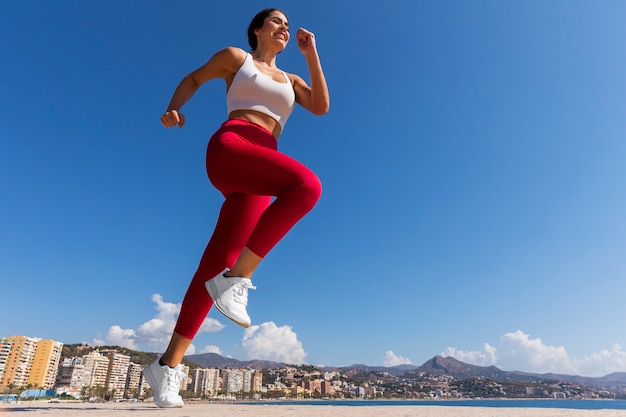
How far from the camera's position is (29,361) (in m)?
105

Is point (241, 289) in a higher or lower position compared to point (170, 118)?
lower

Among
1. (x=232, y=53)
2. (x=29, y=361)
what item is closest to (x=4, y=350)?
(x=29, y=361)

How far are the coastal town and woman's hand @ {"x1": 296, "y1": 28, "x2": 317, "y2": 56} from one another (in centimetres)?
8587

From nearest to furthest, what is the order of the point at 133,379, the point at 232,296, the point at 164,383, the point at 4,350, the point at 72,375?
1. the point at 232,296
2. the point at 164,383
3. the point at 4,350
4. the point at 72,375
5. the point at 133,379

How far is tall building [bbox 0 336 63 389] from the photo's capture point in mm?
100500

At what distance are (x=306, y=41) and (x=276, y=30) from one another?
1.22 ft

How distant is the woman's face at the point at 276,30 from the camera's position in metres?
3.19

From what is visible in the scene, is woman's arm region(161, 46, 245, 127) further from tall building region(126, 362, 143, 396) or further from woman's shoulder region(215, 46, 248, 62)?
tall building region(126, 362, 143, 396)

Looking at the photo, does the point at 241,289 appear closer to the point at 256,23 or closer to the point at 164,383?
the point at 164,383

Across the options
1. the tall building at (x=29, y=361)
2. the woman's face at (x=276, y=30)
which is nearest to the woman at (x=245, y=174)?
the woman's face at (x=276, y=30)

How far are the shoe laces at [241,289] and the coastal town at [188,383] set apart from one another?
8557 cm

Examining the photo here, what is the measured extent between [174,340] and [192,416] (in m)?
0.49

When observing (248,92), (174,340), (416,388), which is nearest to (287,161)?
(248,92)

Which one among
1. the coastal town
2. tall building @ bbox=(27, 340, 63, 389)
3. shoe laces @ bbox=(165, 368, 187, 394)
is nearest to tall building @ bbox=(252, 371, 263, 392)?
the coastal town
